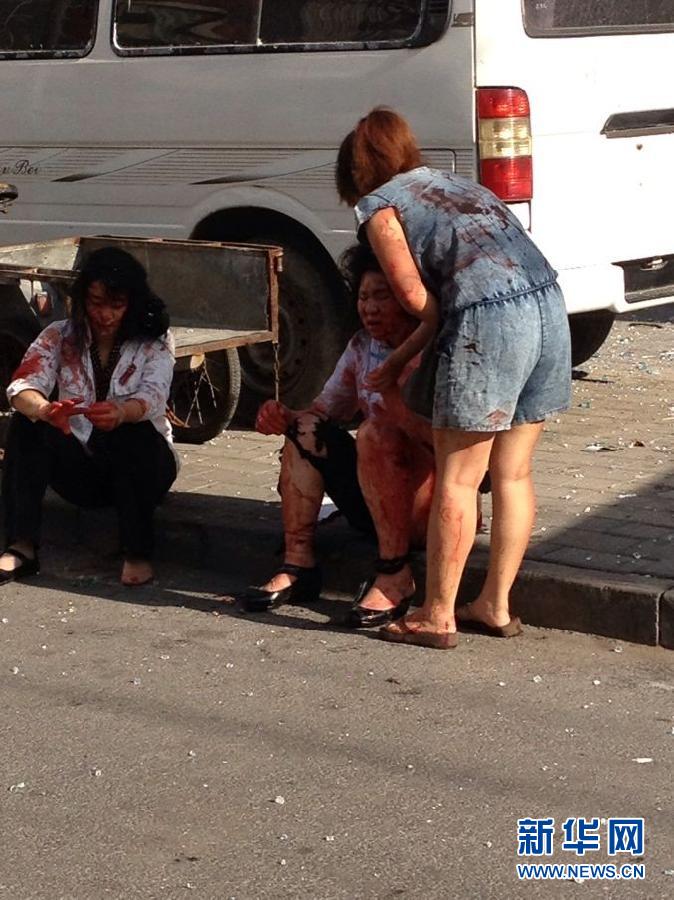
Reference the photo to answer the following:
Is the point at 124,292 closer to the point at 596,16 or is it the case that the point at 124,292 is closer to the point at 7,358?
the point at 7,358

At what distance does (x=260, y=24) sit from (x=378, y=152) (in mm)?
3001

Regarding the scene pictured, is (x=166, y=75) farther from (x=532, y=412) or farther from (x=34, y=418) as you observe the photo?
(x=532, y=412)

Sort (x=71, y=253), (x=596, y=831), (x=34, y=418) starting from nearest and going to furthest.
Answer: (x=596, y=831), (x=34, y=418), (x=71, y=253)

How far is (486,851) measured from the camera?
383 cm

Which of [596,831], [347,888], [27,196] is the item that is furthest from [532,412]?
[27,196]

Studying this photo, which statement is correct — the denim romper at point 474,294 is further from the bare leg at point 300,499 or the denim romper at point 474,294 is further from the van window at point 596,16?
the van window at point 596,16

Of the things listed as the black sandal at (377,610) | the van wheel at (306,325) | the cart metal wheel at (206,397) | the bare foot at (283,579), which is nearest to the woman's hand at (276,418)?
the bare foot at (283,579)

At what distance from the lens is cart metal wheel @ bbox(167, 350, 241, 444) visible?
772 cm

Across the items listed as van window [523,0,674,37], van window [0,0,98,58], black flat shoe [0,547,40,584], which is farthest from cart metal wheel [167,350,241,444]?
van window [523,0,674,37]

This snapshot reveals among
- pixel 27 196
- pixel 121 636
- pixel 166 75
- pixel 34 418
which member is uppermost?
pixel 166 75

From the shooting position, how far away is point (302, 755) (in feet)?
14.6

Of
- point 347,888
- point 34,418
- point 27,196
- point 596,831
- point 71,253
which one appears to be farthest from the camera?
point 27,196

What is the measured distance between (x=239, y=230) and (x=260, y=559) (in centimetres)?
253

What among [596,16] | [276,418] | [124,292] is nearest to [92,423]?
[124,292]
